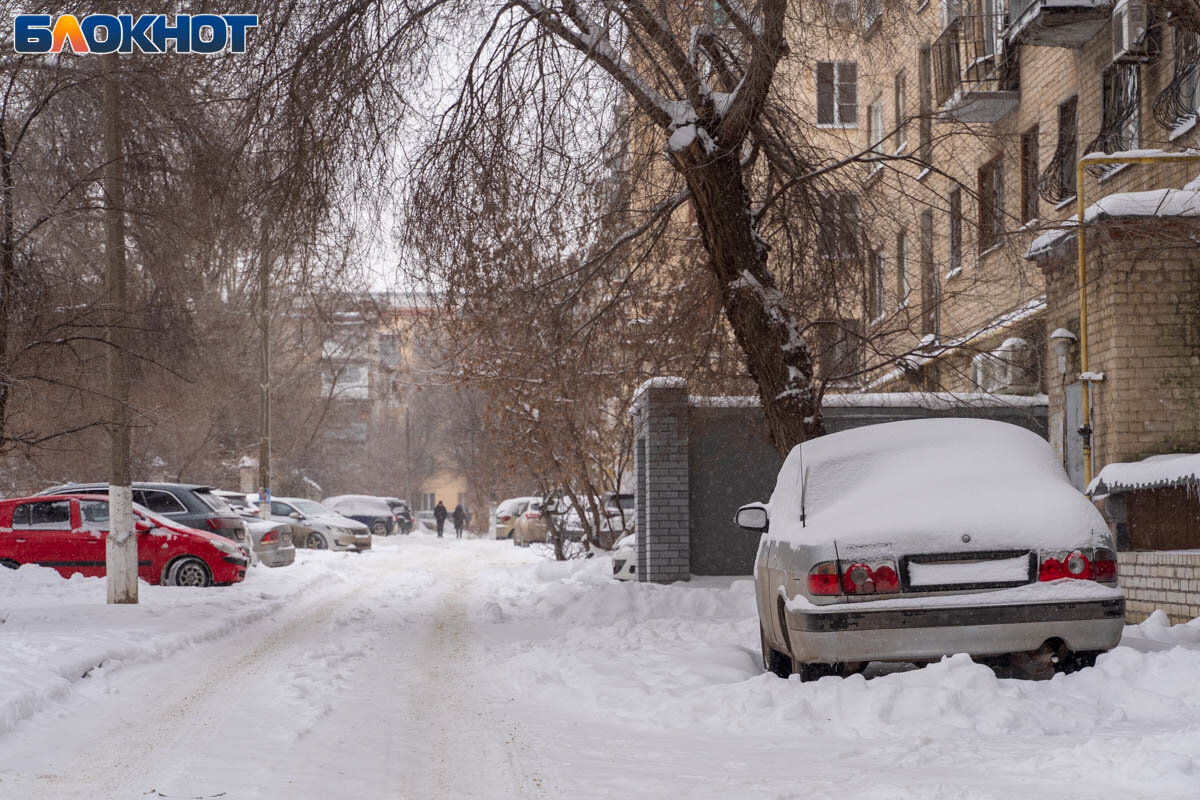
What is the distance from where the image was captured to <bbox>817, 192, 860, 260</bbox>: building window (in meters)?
13.8

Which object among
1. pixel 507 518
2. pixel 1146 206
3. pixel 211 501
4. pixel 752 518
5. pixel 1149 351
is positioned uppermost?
pixel 1146 206

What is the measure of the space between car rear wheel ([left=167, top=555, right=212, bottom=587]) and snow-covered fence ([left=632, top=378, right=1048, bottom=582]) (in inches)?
275

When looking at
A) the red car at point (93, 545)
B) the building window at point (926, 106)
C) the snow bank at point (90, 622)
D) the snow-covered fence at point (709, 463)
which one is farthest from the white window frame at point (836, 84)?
the red car at point (93, 545)

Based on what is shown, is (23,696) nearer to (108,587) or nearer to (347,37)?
(347,37)

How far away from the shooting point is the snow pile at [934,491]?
287 inches

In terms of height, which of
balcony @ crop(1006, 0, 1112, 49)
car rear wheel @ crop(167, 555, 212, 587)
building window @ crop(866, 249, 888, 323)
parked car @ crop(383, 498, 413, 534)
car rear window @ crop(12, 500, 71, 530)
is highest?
balcony @ crop(1006, 0, 1112, 49)

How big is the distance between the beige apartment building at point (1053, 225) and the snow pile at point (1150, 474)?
42cm

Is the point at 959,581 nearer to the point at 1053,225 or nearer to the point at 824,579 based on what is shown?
the point at 824,579

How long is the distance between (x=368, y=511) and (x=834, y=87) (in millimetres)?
41945

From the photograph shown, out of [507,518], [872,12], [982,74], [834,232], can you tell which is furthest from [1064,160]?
[507,518]

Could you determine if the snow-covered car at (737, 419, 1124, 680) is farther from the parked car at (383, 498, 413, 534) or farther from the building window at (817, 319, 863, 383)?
the parked car at (383, 498, 413, 534)

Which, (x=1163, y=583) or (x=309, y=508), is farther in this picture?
(x=309, y=508)

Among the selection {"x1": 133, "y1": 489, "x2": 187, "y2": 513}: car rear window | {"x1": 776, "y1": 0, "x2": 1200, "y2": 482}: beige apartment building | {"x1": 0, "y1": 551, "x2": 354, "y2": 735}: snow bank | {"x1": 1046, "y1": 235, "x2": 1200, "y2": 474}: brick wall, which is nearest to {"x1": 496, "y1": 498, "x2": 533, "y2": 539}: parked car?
{"x1": 0, "y1": 551, "x2": 354, "y2": 735}: snow bank

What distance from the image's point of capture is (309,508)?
37.3 meters
